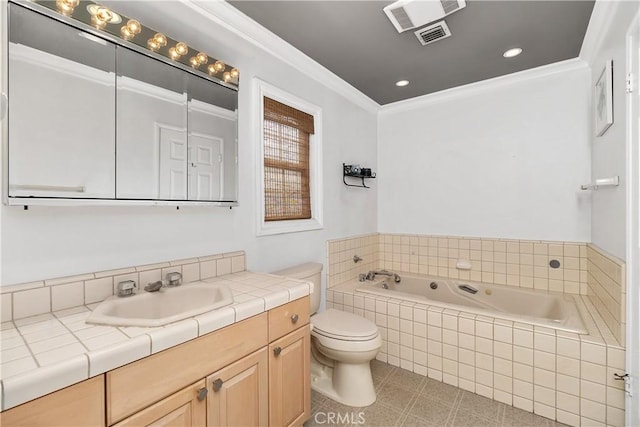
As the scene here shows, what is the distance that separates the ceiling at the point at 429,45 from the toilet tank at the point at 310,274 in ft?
5.46

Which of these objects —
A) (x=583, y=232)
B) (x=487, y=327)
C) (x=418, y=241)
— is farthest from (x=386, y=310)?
(x=583, y=232)

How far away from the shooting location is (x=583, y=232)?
97.2 inches

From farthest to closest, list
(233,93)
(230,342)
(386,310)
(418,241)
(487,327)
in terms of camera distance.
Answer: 1. (418,241)
2. (386,310)
3. (487,327)
4. (233,93)
5. (230,342)

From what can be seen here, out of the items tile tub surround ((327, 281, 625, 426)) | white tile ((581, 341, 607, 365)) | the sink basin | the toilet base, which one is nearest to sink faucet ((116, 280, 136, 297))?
the sink basin

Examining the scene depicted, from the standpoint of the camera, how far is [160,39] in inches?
56.2

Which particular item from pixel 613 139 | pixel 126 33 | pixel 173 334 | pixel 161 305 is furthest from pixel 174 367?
pixel 613 139

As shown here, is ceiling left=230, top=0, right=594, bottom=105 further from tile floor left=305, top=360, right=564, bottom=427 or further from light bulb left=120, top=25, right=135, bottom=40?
tile floor left=305, top=360, right=564, bottom=427

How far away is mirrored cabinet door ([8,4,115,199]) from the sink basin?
48 centimetres

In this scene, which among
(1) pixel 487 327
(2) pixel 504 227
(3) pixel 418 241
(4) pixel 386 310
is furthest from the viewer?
(3) pixel 418 241

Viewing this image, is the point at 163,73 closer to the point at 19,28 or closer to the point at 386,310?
the point at 19,28

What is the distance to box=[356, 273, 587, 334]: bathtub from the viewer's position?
6.65 feet

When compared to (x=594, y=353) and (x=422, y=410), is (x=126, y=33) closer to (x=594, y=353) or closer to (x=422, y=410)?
(x=422, y=410)

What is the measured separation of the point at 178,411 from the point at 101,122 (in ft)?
3.92

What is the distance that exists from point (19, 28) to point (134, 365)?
1.26 meters
